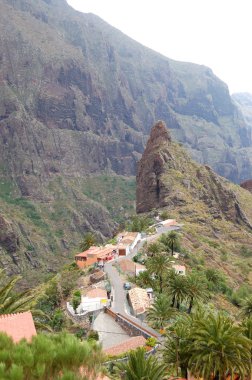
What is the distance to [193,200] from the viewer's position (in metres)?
129

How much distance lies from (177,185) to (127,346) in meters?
91.4

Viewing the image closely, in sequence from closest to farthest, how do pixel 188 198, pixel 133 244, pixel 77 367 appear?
1. pixel 77 367
2. pixel 133 244
3. pixel 188 198

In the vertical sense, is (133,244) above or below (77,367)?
below

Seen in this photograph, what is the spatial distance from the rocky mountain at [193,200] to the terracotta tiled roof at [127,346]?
5899 cm

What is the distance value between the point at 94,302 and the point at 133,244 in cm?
3490

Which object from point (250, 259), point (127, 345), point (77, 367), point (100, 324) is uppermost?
point (77, 367)

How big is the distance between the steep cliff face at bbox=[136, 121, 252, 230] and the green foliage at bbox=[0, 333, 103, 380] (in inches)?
4317

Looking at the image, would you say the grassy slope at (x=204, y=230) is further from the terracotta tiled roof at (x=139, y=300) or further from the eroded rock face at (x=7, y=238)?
the eroded rock face at (x=7, y=238)

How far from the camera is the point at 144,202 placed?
135750mm

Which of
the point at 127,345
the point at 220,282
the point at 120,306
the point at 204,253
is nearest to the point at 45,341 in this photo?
the point at 127,345

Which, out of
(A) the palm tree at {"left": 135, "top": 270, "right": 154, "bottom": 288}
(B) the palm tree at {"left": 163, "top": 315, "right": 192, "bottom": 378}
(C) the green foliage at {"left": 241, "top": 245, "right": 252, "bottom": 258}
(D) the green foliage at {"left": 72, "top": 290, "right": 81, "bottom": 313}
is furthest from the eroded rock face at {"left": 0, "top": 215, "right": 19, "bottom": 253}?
(B) the palm tree at {"left": 163, "top": 315, "right": 192, "bottom": 378}

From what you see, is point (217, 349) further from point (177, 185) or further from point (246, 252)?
point (177, 185)

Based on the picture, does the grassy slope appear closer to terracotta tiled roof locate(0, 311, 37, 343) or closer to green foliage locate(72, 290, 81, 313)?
green foliage locate(72, 290, 81, 313)

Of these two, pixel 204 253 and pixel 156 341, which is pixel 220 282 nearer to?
pixel 204 253
